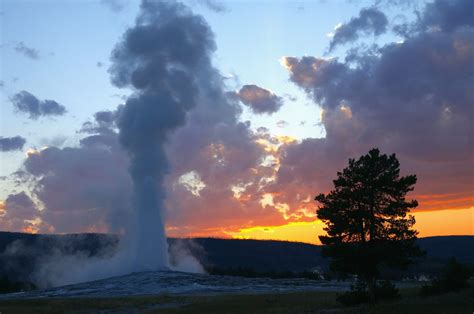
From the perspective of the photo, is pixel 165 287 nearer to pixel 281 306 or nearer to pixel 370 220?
pixel 281 306

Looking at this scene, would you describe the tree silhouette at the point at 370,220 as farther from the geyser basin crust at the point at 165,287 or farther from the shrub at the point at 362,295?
the geyser basin crust at the point at 165,287

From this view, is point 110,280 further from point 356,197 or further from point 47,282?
point 356,197

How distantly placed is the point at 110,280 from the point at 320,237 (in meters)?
61.6

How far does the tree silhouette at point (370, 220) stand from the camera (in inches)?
1565

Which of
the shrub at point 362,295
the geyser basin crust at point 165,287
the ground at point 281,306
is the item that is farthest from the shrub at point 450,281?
the geyser basin crust at point 165,287

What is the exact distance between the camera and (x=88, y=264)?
130 metres

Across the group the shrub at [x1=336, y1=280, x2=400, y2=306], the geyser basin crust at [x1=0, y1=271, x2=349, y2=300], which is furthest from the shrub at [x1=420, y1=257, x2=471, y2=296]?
the geyser basin crust at [x1=0, y1=271, x2=349, y2=300]

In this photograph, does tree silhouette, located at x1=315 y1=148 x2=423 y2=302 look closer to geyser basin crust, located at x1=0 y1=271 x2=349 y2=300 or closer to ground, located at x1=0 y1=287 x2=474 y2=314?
ground, located at x1=0 y1=287 x2=474 y2=314

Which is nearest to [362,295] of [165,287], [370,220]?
[370,220]

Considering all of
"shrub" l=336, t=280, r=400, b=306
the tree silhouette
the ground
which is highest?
the tree silhouette

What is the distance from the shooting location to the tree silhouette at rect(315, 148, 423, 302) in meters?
39.8

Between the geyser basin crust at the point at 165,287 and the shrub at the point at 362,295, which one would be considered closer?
the shrub at the point at 362,295

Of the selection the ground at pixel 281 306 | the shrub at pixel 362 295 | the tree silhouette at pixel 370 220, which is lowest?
the ground at pixel 281 306

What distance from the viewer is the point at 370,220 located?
1587 inches
